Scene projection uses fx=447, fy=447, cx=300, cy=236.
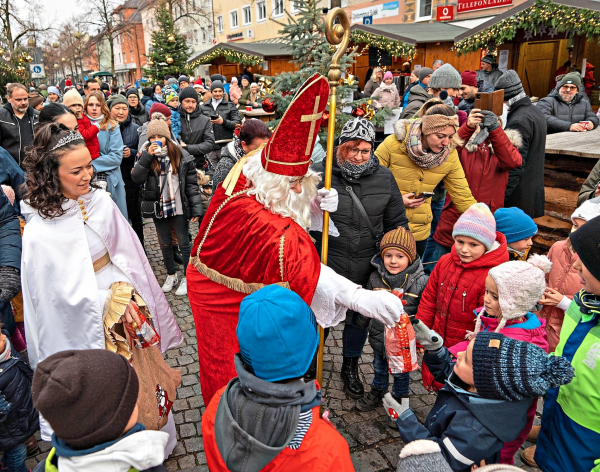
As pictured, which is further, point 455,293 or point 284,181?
point 455,293

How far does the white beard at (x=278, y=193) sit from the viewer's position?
2480 mm

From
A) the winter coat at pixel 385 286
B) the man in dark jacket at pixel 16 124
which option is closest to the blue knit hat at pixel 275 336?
the winter coat at pixel 385 286

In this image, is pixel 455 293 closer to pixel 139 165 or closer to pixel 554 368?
pixel 554 368

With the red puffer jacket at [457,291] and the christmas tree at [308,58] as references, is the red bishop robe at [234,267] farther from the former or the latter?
the christmas tree at [308,58]

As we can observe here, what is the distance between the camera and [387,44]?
1539cm

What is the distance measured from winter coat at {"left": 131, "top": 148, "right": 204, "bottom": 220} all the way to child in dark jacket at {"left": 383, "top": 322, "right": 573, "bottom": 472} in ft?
13.6

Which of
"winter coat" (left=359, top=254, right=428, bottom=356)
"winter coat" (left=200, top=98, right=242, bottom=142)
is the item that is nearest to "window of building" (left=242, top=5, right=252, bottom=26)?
"winter coat" (left=200, top=98, right=242, bottom=142)

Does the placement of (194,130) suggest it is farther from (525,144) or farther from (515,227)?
(515,227)

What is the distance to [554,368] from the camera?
1.75m

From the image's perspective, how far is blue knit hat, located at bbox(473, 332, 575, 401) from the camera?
5.74ft

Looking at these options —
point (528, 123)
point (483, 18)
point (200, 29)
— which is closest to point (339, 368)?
point (528, 123)

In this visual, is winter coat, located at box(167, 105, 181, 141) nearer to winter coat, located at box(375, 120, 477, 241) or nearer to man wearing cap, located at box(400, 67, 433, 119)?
man wearing cap, located at box(400, 67, 433, 119)

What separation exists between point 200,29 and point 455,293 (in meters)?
44.0

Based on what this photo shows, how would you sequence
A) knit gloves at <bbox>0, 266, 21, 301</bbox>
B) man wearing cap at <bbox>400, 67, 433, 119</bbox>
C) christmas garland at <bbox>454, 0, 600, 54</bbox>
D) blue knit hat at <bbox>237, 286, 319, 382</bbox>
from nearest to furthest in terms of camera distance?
blue knit hat at <bbox>237, 286, 319, 382</bbox> → knit gloves at <bbox>0, 266, 21, 301</bbox> → man wearing cap at <bbox>400, 67, 433, 119</bbox> → christmas garland at <bbox>454, 0, 600, 54</bbox>
